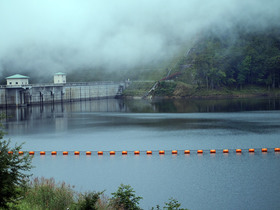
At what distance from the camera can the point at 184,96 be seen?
371ft

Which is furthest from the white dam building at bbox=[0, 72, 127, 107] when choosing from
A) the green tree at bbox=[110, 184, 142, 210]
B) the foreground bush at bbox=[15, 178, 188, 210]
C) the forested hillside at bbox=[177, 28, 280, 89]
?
the green tree at bbox=[110, 184, 142, 210]

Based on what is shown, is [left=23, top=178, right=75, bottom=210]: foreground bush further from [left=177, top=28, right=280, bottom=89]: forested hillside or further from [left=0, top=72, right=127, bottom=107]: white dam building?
[left=177, top=28, right=280, bottom=89]: forested hillside

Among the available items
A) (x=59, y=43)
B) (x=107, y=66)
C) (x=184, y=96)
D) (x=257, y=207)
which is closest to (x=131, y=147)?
(x=257, y=207)

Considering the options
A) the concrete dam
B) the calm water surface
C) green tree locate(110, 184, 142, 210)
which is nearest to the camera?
green tree locate(110, 184, 142, 210)

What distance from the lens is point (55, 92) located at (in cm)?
10825

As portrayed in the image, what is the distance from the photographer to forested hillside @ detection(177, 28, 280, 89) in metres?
111

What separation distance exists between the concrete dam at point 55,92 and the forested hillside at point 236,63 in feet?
62.6

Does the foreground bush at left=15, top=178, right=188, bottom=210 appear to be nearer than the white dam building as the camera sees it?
Yes

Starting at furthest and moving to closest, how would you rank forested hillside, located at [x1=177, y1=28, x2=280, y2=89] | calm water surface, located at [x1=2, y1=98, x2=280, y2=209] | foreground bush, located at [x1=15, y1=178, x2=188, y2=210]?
1. forested hillside, located at [x1=177, y1=28, x2=280, y2=89]
2. calm water surface, located at [x1=2, y1=98, x2=280, y2=209]
3. foreground bush, located at [x1=15, y1=178, x2=188, y2=210]

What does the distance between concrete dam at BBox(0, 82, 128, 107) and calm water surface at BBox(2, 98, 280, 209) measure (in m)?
31.0

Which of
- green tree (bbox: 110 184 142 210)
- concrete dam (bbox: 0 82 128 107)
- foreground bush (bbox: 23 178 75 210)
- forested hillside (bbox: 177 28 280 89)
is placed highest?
forested hillside (bbox: 177 28 280 89)

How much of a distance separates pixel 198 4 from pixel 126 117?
86.5 metres

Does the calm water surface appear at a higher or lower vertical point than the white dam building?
lower

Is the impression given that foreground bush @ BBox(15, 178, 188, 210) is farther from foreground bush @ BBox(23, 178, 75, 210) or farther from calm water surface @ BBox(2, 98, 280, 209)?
calm water surface @ BBox(2, 98, 280, 209)
